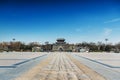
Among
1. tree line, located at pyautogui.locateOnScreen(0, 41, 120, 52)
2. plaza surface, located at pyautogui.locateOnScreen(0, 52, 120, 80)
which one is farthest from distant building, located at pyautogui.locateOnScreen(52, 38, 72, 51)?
plaza surface, located at pyautogui.locateOnScreen(0, 52, 120, 80)

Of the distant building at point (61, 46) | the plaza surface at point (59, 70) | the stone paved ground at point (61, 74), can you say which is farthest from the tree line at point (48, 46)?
the stone paved ground at point (61, 74)

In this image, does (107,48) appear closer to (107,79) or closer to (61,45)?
(61,45)

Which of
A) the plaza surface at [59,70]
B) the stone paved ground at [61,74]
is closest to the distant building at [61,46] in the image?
the plaza surface at [59,70]

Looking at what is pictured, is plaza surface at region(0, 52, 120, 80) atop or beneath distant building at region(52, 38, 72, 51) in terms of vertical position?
beneath

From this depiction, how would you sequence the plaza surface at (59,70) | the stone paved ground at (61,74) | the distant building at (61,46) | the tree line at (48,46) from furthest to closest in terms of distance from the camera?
the distant building at (61,46) → the tree line at (48,46) → the plaza surface at (59,70) → the stone paved ground at (61,74)

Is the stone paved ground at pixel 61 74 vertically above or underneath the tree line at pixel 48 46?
underneath

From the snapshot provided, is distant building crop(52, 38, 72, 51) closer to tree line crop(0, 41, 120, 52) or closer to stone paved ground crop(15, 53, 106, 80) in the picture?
tree line crop(0, 41, 120, 52)

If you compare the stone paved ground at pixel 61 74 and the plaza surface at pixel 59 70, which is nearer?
the stone paved ground at pixel 61 74

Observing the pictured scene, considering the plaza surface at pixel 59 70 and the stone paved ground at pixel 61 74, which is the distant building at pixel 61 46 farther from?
the stone paved ground at pixel 61 74

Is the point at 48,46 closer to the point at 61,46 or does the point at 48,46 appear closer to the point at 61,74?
the point at 61,46

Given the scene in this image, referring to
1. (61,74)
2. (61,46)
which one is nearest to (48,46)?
(61,46)

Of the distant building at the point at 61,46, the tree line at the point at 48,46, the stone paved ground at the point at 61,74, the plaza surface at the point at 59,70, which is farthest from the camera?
the distant building at the point at 61,46

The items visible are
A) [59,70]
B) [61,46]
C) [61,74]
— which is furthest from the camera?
[61,46]

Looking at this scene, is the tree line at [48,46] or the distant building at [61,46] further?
the distant building at [61,46]
